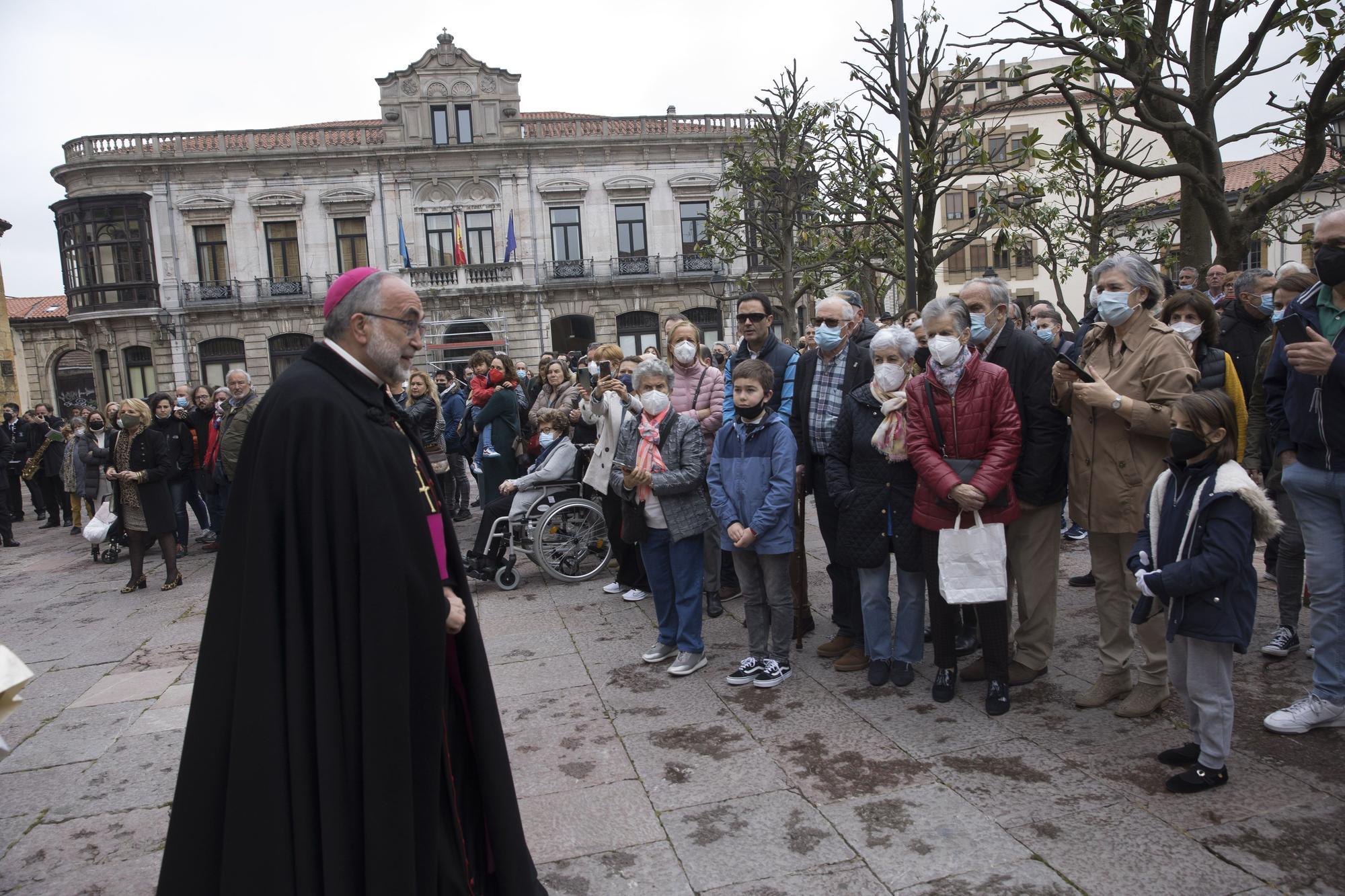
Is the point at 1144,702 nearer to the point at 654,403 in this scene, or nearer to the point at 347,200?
the point at 654,403

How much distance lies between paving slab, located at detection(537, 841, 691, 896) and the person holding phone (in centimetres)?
260

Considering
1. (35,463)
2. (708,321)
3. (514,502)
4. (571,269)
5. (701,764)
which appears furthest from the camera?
(708,321)

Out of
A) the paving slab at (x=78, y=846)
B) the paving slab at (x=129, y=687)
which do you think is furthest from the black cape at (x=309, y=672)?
the paving slab at (x=129, y=687)

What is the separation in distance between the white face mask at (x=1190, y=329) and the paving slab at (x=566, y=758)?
140 inches

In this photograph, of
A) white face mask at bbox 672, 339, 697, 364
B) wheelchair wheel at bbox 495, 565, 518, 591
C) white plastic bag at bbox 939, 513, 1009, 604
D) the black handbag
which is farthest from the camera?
wheelchair wheel at bbox 495, 565, 518, 591

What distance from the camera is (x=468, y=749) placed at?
9.23 ft

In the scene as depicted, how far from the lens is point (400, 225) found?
3269 centimetres

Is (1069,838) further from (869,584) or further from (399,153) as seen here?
(399,153)

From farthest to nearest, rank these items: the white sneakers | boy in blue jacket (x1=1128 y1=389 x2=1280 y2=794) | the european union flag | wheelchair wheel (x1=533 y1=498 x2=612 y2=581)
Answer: the european union flag
wheelchair wheel (x1=533 y1=498 x2=612 y2=581)
the white sneakers
boy in blue jacket (x1=1128 y1=389 x2=1280 y2=794)

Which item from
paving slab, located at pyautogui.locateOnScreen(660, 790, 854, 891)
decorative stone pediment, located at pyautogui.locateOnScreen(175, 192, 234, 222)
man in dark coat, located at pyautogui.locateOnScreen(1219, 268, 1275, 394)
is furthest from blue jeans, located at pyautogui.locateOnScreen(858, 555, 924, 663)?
decorative stone pediment, located at pyautogui.locateOnScreen(175, 192, 234, 222)

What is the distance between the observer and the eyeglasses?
2627mm

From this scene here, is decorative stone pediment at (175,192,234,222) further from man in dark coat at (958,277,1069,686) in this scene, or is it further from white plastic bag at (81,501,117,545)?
man in dark coat at (958,277,1069,686)

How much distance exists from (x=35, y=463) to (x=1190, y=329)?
15983mm

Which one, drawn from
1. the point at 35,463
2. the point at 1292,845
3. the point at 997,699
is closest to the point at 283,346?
the point at 35,463
